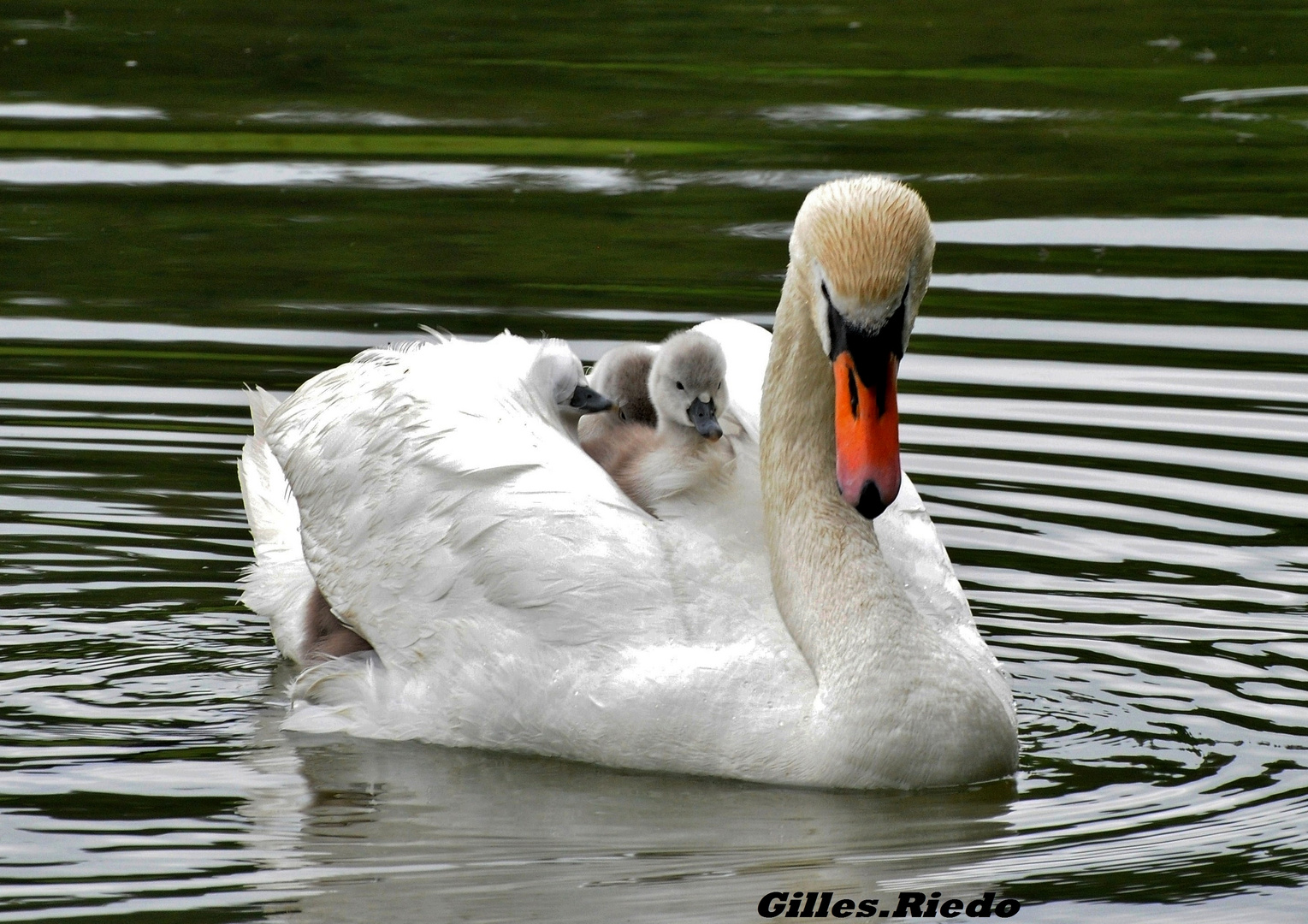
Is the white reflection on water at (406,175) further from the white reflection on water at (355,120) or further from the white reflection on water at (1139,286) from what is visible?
the white reflection on water at (1139,286)

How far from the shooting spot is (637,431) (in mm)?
8148

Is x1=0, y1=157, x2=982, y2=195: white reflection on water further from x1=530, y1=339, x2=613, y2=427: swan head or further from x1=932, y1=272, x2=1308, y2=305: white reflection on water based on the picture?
x1=530, y1=339, x2=613, y2=427: swan head

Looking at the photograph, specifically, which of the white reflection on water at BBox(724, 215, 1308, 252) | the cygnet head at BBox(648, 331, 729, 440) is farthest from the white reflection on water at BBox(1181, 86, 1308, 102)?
the cygnet head at BBox(648, 331, 729, 440)

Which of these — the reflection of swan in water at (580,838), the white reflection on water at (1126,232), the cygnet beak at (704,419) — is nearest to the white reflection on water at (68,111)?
the white reflection on water at (1126,232)

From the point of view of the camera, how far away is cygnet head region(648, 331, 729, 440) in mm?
7508

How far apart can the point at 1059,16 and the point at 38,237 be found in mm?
9626

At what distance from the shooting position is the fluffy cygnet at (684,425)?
7.48m

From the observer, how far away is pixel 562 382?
8.06m

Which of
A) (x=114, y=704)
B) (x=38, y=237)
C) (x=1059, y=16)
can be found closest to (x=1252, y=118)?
(x=1059, y=16)

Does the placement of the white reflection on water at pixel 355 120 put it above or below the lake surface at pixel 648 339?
above

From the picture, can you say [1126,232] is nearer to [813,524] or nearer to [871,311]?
[813,524]

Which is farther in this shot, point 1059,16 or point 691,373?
point 1059,16

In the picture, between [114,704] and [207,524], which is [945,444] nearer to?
[207,524]

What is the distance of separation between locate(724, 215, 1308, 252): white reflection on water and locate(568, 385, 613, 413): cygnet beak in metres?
5.87
